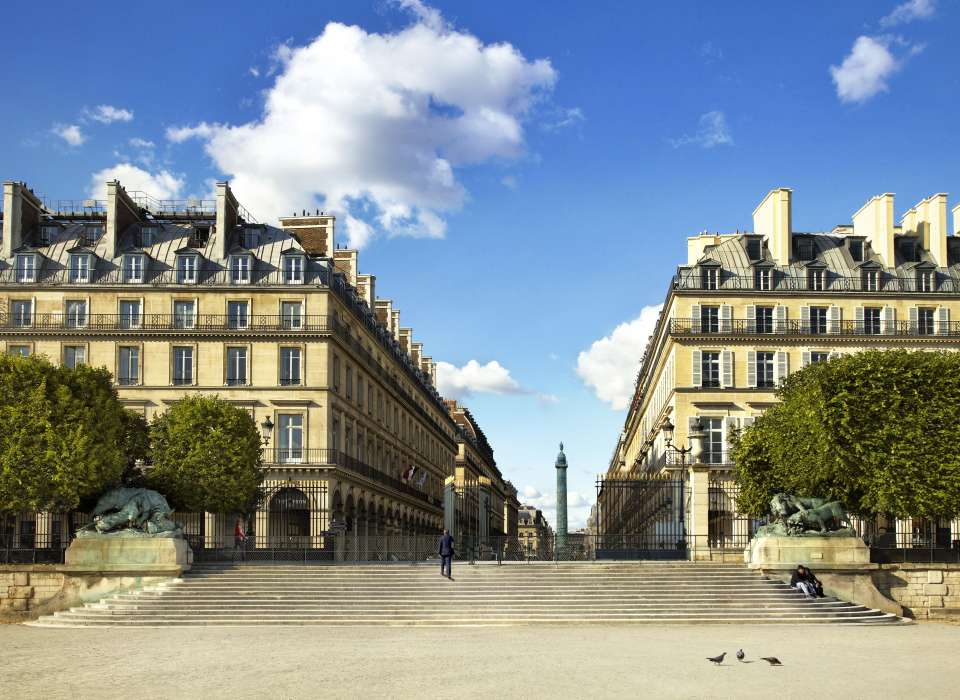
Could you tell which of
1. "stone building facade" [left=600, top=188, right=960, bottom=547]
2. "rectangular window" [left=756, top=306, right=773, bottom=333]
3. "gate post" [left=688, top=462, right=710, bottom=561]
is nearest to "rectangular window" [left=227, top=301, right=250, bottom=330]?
"stone building facade" [left=600, top=188, right=960, bottom=547]

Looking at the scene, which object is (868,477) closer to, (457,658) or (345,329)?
(457,658)

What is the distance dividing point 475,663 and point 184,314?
37796 mm

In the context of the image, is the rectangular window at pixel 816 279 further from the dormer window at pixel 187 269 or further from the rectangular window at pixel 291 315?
the dormer window at pixel 187 269

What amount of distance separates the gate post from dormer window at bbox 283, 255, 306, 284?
25.6 meters

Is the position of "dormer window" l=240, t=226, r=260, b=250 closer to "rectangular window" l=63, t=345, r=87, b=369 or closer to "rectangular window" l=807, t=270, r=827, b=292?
"rectangular window" l=63, t=345, r=87, b=369

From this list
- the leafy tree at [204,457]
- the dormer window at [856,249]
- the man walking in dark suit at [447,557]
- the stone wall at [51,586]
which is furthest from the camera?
the dormer window at [856,249]

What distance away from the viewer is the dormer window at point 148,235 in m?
57.0

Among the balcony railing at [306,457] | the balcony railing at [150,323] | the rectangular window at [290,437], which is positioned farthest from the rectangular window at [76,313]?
the balcony railing at [306,457]

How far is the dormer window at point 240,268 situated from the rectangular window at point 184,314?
231cm

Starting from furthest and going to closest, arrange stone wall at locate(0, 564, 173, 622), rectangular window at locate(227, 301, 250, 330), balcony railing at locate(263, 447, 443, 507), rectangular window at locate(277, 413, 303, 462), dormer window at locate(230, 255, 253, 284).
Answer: dormer window at locate(230, 255, 253, 284) → rectangular window at locate(227, 301, 250, 330) → rectangular window at locate(277, 413, 303, 462) → balcony railing at locate(263, 447, 443, 507) → stone wall at locate(0, 564, 173, 622)

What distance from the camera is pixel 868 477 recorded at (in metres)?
35.9

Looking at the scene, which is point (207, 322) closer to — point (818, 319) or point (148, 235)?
point (148, 235)

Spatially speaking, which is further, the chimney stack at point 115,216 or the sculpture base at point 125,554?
the chimney stack at point 115,216

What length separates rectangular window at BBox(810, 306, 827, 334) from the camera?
5728cm
